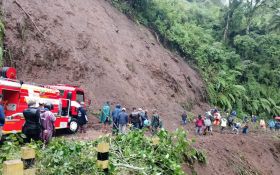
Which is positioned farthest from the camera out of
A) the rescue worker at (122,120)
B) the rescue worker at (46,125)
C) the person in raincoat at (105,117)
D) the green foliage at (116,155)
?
the person in raincoat at (105,117)

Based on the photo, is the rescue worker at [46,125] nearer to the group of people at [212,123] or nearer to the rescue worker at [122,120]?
the rescue worker at [122,120]

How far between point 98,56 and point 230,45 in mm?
23440

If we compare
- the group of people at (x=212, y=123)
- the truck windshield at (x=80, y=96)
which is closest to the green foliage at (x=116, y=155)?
the truck windshield at (x=80, y=96)

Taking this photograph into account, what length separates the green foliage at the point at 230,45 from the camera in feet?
115

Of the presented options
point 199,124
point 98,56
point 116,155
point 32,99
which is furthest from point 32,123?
point 98,56

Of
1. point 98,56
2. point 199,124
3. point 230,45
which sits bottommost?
point 199,124

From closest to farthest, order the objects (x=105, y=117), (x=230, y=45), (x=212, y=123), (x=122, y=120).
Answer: (x=122, y=120), (x=105, y=117), (x=212, y=123), (x=230, y=45)

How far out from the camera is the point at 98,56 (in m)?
26.1

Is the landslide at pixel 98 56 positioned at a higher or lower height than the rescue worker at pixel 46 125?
higher

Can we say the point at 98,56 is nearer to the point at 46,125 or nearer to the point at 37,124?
the point at 46,125

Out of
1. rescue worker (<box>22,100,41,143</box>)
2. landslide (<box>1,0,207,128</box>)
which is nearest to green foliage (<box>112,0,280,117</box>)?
landslide (<box>1,0,207,128</box>)

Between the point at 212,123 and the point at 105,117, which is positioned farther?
the point at 212,123

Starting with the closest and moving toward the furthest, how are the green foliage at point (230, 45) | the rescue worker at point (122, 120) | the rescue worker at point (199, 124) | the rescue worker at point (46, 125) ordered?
the rescue worker at point (46, 125), the rescue worker at point (122, 120), the rescue worker at point (199, 124), the green foliage at point (230, 45)

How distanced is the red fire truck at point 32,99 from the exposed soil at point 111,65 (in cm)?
140
